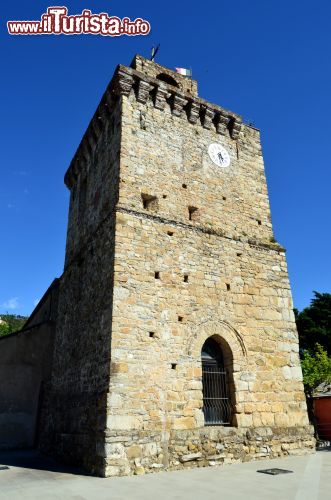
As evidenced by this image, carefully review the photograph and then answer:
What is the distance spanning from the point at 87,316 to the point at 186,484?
4.68 meters

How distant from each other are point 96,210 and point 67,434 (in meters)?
5.77

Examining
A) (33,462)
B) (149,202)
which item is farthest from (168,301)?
(33,462)

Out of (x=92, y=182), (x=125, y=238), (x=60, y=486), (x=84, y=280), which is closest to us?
(x=60, y=486)

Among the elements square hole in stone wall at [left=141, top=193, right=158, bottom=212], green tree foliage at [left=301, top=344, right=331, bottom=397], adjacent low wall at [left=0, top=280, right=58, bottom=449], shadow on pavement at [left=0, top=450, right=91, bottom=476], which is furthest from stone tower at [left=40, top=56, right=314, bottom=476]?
green tree foliage at [left=301, top=344, right=331, bottom=397]

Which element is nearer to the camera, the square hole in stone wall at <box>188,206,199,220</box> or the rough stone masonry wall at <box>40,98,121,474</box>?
the rough stone masonry wall at <box>40,98,121,474</box>

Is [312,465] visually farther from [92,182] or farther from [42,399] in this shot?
[92,182]

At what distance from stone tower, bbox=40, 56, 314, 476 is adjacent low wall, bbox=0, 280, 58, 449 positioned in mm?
711

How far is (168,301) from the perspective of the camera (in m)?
8.77

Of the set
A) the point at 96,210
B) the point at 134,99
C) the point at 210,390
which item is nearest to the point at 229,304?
the point at 210,390

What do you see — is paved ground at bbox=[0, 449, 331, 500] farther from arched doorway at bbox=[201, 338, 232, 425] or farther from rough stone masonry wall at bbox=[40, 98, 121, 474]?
arched doorway at bbox=[201, 338, 232, 425]

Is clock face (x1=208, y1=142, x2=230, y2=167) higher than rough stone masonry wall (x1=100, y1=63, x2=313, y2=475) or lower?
higher

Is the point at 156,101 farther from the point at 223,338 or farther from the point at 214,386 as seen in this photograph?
the point at 214,386

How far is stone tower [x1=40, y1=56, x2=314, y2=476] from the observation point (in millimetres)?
7711

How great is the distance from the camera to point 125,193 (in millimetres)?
9398
